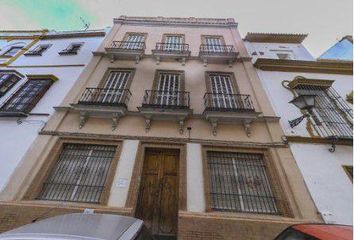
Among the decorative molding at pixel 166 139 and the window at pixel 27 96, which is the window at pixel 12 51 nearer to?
the window at pixel 27 96

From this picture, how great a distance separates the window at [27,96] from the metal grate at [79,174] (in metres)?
2.95

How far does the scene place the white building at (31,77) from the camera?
746cm

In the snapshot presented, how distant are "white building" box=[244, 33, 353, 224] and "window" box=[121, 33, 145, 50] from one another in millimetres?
6735

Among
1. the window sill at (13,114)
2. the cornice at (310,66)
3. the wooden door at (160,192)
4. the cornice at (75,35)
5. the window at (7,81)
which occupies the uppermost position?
the cornice at (75,35)

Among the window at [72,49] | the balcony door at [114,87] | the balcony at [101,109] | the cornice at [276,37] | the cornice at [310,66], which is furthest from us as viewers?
the cornice at [276,37]

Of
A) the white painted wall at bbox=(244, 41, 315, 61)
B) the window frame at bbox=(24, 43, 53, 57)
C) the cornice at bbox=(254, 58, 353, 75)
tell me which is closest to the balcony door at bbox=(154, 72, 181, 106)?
the cornice at bbox=(254, 58, 353, 75)

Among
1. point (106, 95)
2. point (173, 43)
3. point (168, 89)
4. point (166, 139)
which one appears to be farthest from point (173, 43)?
point (166, 139)

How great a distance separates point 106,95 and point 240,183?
6796 mm

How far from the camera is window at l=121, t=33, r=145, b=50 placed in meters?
11.9

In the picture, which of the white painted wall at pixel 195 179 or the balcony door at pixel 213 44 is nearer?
the white painted wall at pixel 195 179

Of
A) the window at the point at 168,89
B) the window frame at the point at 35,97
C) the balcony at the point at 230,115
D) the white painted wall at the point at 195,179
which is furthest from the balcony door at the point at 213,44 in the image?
the window frame at the point at 35,97

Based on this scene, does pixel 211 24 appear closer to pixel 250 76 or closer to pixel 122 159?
pixel 250 76

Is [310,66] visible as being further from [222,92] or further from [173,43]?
[173,43]

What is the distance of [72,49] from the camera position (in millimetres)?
11930
